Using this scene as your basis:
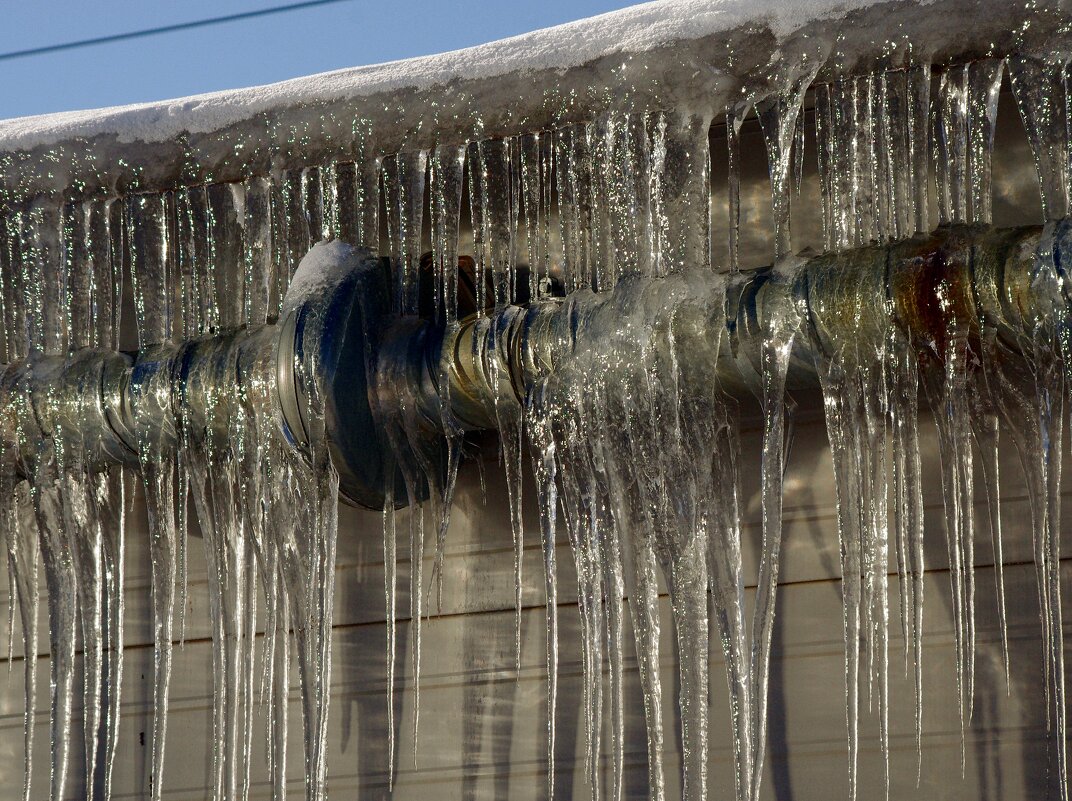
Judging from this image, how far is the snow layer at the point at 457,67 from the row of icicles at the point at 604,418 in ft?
0.55

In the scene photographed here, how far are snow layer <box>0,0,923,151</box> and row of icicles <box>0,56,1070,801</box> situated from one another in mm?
167

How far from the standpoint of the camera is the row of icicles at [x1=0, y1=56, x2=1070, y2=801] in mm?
2463

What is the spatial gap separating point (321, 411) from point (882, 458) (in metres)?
1.07

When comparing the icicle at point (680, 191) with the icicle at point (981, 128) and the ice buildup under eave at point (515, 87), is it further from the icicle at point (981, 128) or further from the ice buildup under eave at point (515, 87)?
the icicle at point (981, 128)

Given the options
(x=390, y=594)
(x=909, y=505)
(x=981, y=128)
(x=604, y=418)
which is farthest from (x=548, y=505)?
(x=981, y=128)

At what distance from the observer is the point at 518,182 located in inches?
111

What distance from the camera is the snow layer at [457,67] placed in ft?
8.00

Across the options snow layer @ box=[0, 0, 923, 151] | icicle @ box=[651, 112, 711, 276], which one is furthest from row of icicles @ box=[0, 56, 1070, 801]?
snow layer @ box=[0, 0, 923, 151]

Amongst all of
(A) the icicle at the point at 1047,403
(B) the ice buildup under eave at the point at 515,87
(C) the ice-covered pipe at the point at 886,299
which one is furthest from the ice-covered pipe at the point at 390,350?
(B) the ice buildup under eave at the point at 515,87

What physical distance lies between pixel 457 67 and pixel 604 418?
0.74 m

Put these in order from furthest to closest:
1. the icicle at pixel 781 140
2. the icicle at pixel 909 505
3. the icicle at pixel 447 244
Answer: the icicle at pixel 447 244 → the icicle at pixel 781 140 → the icicle at pixel 909 505

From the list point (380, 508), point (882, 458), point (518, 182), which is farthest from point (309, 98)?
point (882, 458)

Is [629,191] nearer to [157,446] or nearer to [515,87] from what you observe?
[515,87]

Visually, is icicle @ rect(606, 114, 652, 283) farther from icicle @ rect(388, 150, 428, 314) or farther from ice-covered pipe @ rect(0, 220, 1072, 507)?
icicle @ rect(388, 150, 428, 314)
